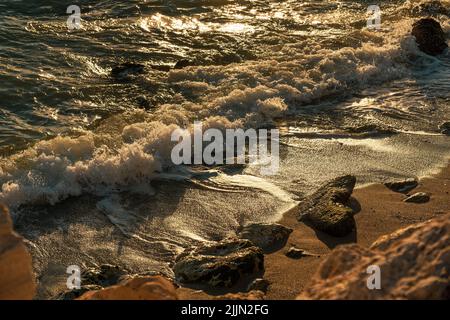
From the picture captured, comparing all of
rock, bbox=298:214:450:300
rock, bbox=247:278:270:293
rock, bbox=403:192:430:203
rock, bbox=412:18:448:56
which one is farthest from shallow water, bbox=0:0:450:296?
rock, bbox=298:214:450:300

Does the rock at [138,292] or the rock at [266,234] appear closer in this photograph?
the rock at [138,292]

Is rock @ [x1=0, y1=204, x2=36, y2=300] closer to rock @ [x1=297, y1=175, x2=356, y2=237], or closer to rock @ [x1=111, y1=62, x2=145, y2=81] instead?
rock @ [x1=297, y1=175, x2=356, y2=237]

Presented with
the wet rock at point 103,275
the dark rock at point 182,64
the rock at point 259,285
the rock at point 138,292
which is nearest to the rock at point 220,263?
the rock at point 259,285

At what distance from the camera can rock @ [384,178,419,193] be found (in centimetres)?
716

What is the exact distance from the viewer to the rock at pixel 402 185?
7.16 metres

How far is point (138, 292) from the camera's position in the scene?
11.8 feet

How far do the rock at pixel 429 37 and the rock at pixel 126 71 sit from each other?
16.4ft

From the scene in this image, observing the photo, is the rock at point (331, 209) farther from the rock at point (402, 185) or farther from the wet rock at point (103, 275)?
the wet rock at point (103, 275)

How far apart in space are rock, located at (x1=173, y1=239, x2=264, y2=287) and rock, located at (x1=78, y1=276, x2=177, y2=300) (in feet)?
5.78

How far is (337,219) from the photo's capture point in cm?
632

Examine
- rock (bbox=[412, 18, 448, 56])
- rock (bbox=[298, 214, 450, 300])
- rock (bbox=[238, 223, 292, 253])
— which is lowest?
rock (bbox=[238, 223, 292, 253])

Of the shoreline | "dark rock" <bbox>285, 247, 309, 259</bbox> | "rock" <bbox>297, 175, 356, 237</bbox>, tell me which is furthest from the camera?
"rock" <bbox>297, 175, 356, 237</bbox>

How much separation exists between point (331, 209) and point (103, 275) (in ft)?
7.17

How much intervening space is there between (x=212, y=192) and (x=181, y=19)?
24.1 ft
